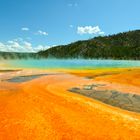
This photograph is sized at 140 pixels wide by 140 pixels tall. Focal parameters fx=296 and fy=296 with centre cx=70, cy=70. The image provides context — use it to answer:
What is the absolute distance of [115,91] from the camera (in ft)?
59.9

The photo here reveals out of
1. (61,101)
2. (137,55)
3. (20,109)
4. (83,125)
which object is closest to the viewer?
(83,125)

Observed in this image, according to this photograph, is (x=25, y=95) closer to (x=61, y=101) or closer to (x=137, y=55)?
(x=61, y=101)

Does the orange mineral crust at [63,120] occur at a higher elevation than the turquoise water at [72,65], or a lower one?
higher

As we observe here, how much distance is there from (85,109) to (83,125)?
256 cm

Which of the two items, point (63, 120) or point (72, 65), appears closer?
point (63, 120)

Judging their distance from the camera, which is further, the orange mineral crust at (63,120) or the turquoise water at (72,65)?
the turquoise water at (72,65)

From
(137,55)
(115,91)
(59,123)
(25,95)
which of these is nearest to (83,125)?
(59,123)

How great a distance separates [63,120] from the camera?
37.5 ft

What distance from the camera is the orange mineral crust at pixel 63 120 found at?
9.89 meters

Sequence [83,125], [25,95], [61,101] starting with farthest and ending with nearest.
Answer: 1. [25,95]
2. [61,101]
3. [83,125]

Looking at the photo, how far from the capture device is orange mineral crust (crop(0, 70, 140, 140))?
32.4 feet

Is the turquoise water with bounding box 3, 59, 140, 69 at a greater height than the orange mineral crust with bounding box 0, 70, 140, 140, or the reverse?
the orange mineral crust with bounding box 0, 70, 140, 140

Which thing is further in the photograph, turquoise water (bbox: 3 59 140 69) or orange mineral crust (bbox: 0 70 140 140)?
turquoise water (bbox: 3 59 140 69)

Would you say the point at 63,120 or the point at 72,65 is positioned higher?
the point at 63,120
